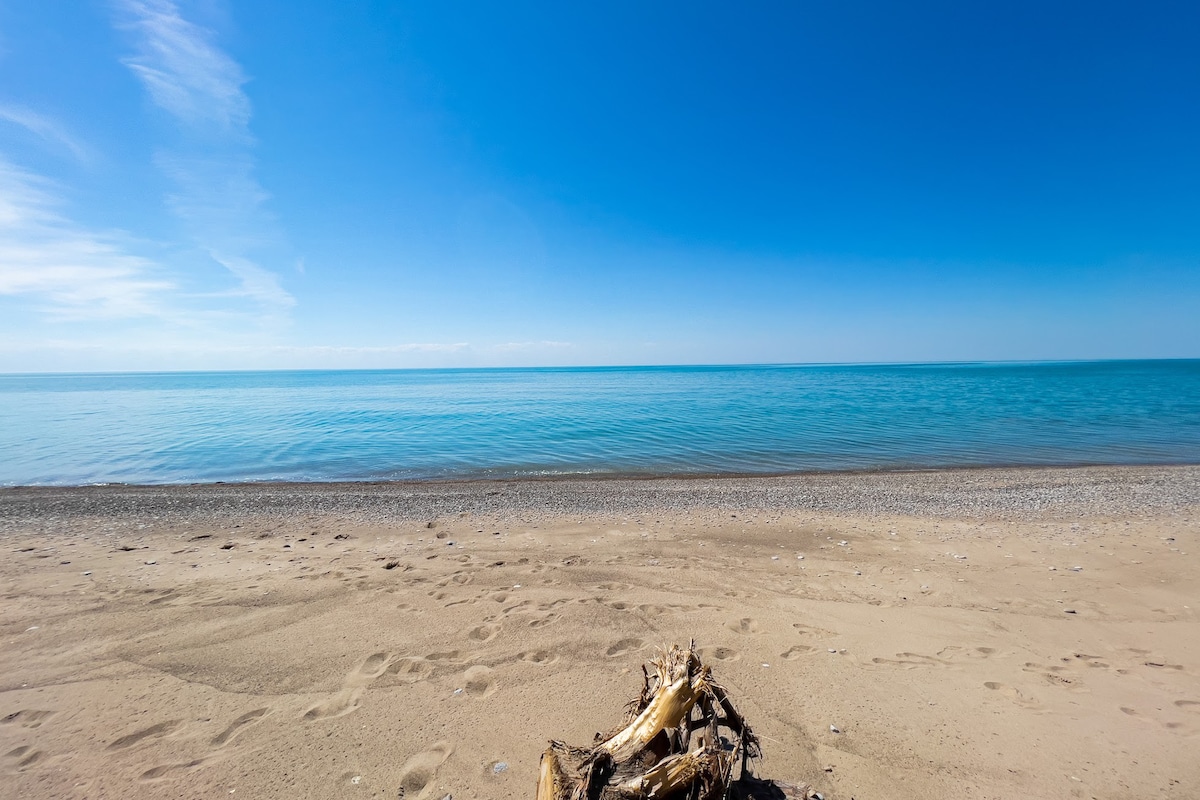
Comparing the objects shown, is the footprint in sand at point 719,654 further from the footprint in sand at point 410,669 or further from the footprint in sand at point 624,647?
the footprint in sand at point 410,669

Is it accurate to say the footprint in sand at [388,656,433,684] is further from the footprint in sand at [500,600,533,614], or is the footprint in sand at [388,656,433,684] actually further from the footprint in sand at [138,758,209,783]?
the footprint in sand at [138,758,209,783]

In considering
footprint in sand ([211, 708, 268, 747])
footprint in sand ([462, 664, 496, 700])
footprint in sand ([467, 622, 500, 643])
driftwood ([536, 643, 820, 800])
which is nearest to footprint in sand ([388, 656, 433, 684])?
footprint in sand ([462, 664, 496, 700])

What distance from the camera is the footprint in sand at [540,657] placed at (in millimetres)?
5355

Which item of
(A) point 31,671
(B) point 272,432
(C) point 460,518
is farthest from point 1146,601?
(B) point 272,432

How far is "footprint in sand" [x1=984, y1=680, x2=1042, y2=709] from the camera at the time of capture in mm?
4614

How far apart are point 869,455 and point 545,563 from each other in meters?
18.4

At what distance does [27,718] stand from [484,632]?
4.19 m

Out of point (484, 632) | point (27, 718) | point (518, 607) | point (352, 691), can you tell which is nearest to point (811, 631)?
point (518, 607)

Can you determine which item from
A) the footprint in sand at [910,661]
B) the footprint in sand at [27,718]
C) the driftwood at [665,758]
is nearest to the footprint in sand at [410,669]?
the driftwood at [665,758]

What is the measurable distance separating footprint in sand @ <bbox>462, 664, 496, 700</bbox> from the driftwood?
6.36ft

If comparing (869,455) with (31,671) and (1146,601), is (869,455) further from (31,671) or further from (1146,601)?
(31,671)

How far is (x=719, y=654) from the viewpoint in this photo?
18.1 feet

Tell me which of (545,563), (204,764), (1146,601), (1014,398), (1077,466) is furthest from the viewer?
(1014,398)

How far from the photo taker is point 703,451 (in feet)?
73.4
